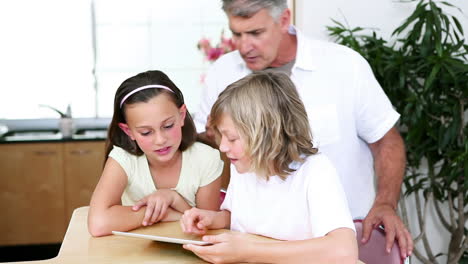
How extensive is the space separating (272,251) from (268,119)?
0.36 meters

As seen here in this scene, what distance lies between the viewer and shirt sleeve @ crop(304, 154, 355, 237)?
1777 mm

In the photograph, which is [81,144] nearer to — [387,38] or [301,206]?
[387,38]

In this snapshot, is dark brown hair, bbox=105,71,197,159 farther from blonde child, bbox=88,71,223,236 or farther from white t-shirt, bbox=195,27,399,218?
white t-shirt, bbox=195,27,399,218

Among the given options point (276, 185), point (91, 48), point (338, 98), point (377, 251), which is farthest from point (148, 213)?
point (91, 48)

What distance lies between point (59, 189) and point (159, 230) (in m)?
2.97

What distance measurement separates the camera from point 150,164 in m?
2.34

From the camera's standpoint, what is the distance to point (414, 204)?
382cm

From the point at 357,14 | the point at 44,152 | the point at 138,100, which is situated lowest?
the point at 44,152

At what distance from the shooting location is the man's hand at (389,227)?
2105mm

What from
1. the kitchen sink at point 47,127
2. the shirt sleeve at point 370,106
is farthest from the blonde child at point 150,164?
the kitchen sink at point 47,127

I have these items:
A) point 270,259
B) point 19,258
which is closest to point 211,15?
point 19,258

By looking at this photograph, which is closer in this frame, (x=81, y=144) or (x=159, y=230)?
(x=159, y=230)

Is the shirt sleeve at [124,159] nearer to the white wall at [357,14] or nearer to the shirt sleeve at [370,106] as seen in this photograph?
the shirt sleeve at [370,106]

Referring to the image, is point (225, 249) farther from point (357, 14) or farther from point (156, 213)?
point (357, 14)
